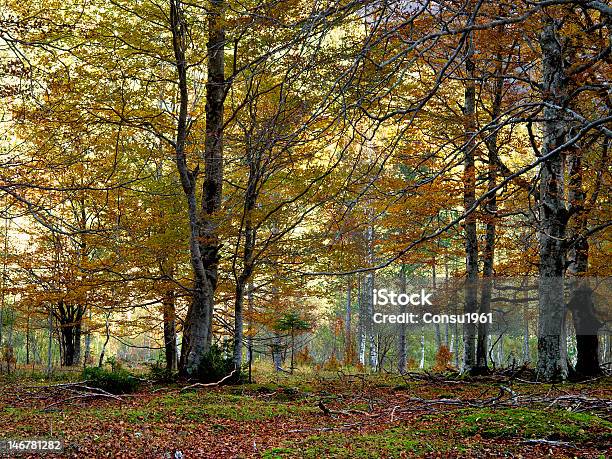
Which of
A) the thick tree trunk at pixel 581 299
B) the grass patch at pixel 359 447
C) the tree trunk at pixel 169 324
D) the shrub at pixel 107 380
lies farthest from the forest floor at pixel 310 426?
the tree trunk at pixel 169 324

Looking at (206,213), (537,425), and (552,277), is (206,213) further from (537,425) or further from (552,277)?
(537,425)

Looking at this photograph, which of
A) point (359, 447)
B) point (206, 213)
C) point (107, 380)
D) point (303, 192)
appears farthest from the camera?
point (206, 213)

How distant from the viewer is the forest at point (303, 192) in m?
3.66

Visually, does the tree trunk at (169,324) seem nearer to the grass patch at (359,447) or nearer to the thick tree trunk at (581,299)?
the grass patch at (359,447)

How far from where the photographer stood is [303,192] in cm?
712

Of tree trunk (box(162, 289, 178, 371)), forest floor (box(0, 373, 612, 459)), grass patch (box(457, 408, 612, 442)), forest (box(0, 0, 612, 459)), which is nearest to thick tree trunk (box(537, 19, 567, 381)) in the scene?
forest (box(0, 0, 612, 459))

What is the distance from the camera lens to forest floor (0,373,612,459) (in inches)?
158

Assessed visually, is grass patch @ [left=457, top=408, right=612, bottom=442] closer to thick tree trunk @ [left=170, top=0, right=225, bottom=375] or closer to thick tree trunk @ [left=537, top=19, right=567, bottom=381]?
thick tree trunk @ [left=537, top=19, right=567, bottom=381]

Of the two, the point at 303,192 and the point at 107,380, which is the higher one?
the point at 303,192

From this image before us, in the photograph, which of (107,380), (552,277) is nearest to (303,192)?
(107,380)

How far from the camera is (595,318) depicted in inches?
468

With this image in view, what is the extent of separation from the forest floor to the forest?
0.04m

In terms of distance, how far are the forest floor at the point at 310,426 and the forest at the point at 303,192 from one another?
0.04m

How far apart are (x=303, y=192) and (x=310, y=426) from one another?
120 inches
